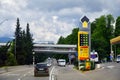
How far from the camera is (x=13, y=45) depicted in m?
120

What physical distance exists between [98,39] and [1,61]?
187ft

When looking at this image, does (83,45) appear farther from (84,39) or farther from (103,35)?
(103,35)

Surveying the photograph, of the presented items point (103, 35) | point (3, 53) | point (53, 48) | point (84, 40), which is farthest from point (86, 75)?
point (53, 48)

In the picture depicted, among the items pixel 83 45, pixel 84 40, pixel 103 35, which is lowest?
pixel 83 45

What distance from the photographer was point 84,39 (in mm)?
55812

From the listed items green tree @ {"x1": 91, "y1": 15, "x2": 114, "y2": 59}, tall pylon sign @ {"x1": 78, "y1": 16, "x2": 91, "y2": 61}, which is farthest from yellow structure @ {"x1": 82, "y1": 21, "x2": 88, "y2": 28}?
green tree @ {"x1": 91, "y1": 15, "x2": 114, "y2": 59}

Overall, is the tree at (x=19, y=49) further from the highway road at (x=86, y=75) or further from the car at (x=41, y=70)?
the car at (x=41, y=70)

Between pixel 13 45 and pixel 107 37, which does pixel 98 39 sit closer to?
pixel 107 37

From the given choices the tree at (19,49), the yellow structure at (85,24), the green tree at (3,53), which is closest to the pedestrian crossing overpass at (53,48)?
the tree at (19,49)

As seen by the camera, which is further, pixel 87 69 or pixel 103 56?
pixel 103 56

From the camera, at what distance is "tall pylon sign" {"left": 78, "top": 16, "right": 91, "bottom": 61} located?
2173 inches

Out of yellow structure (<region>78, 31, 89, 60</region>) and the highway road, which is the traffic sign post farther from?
the highway road

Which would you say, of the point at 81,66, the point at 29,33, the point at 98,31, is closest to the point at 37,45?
the point at 29,33

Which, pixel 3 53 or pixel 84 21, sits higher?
pixel 84 21
